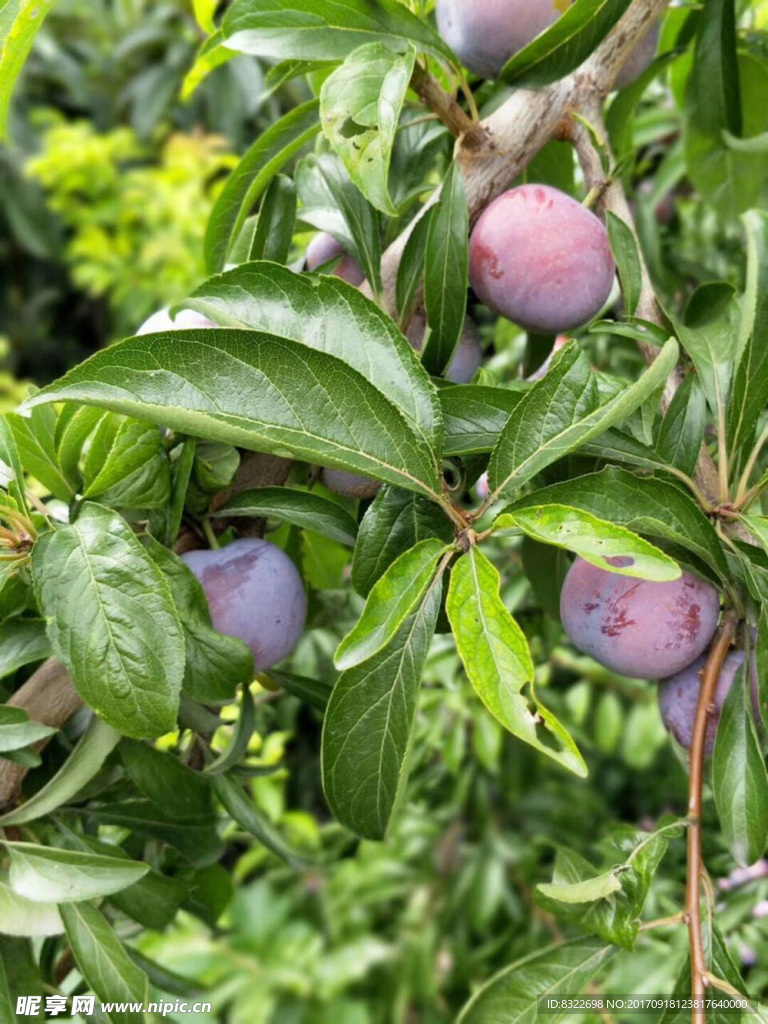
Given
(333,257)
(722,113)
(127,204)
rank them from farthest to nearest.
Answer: (127,204) → (722,113) → (333,257)

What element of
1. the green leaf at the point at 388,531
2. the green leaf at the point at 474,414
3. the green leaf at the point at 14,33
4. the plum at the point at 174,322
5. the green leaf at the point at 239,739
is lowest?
the green leaf at the point at 239,739

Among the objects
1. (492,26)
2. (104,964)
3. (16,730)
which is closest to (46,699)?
(16,730)

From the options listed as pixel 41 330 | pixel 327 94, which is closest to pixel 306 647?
pixel 327 94

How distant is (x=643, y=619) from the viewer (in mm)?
515

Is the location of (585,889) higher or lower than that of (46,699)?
lower

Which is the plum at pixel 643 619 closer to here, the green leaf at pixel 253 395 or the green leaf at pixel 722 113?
the green leaf at pixel 253 395

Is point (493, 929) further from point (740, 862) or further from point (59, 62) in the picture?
point (59, 62)

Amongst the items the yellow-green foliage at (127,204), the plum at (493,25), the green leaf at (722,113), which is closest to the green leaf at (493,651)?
the plum at (493,25)

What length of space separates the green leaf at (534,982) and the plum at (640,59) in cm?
56

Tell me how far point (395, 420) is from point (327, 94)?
0.17 metres

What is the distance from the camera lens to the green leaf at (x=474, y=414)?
49 centimetres

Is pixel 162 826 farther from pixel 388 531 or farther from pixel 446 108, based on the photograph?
pixel 446 108

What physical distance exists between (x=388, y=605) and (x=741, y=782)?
21 cm

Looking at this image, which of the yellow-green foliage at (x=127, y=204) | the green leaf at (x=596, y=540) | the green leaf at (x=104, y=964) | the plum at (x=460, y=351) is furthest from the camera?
the yellow-green foliage at (x=127, y=204)
